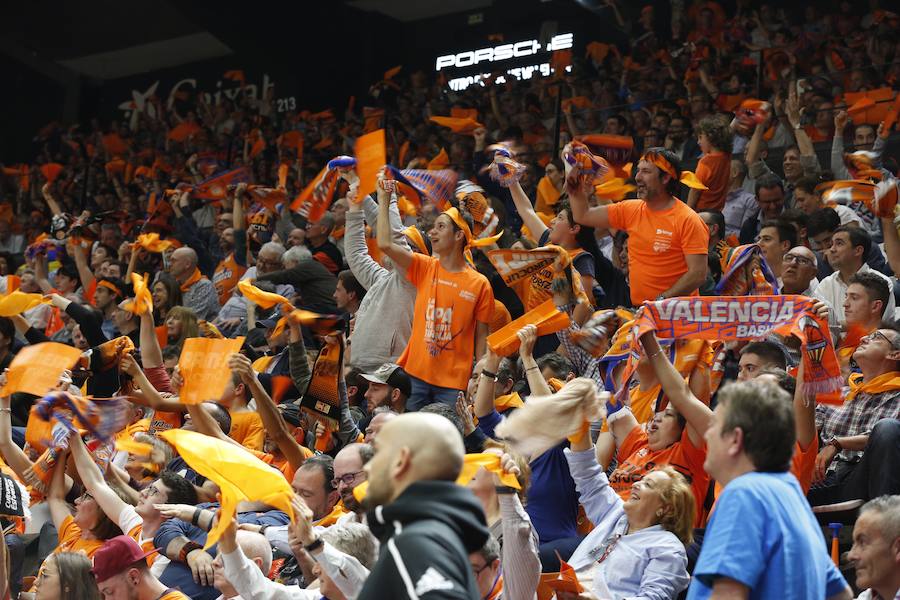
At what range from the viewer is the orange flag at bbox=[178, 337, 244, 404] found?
5.62m

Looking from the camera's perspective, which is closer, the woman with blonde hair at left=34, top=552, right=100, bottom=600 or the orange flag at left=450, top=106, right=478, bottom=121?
the woman with blonde hair at left=34, top=552, right=100, bottom=600

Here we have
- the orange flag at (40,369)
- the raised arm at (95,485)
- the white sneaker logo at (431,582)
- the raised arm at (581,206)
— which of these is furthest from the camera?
the raised arm at (581,206)

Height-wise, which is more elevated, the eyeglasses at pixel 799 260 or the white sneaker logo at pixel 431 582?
the eyeglasses at pixel 799 260

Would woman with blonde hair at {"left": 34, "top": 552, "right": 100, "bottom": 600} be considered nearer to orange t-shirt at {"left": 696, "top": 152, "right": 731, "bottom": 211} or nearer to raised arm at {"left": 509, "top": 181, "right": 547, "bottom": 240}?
raised arm at {"left": 509, "top": 181, "right": 547, "bottom": 240}

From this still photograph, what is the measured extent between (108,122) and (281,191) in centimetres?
987

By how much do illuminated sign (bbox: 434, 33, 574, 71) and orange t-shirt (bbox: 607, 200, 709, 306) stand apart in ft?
25.9

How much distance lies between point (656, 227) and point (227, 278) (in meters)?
4.86

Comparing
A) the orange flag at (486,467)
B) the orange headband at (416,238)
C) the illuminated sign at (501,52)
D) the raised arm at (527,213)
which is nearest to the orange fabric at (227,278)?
the orange headband at (416,238)

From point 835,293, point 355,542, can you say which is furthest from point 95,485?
point 835,293

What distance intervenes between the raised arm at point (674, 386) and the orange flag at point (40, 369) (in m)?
2.78

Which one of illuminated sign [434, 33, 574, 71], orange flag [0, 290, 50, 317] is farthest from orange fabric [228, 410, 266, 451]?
illuminated sign [434, 33, 574, 71]

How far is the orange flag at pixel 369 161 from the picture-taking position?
790 centimetres

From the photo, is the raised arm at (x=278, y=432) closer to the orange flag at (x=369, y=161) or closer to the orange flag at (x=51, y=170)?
the orange flag at (x=369, y=161)

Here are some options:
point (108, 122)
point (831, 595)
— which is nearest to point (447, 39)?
point (108, 122)
